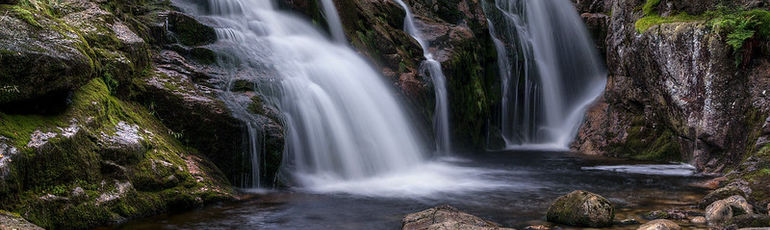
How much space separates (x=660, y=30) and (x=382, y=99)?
6056 mm

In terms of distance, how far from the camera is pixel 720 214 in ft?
19.4

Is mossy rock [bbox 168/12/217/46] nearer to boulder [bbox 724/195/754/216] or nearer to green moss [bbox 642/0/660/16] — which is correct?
boulder [bbox 724/195/754/216]

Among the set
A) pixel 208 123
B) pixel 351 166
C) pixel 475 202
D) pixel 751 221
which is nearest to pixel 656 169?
pixel 475 202

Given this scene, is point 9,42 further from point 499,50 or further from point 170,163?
point 499,50

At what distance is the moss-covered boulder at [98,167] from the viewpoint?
16.1 ft

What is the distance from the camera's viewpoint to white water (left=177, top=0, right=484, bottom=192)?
9109 mm

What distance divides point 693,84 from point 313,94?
7.33 metres

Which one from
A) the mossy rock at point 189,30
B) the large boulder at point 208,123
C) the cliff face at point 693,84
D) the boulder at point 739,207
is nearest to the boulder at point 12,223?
the large boulder at point 208,123

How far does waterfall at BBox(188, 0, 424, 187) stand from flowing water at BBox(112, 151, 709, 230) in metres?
1.03

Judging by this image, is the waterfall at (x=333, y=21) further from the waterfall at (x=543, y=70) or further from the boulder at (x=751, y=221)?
the boulder at (x=751, y=221)

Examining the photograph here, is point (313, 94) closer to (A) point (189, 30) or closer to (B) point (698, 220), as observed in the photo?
(A) point (189, 30)

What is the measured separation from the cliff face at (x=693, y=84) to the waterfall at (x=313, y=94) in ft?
18.2

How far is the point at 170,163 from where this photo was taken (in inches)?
274

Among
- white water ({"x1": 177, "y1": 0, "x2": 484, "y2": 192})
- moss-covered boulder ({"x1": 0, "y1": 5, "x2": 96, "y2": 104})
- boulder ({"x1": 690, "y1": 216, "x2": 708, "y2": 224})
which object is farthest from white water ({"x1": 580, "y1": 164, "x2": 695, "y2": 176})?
moss-covered boulder ({"x1": 0, "y1": 5, "x2": 96, "y2": 104})
